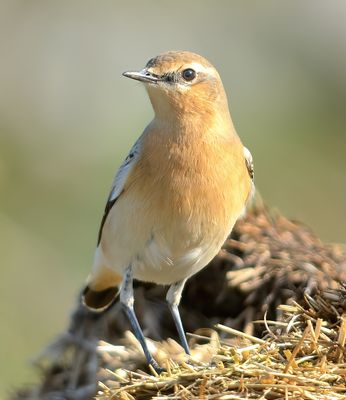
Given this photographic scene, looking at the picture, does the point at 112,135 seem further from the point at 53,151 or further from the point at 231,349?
the point at 231,349

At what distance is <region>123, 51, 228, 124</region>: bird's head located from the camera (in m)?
5.90

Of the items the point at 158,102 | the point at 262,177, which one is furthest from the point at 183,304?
the point at 262,177

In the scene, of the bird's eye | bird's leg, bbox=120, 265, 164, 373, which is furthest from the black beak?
bird's leg, bbox=120, 265, 164, 373

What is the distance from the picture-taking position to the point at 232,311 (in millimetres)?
6559

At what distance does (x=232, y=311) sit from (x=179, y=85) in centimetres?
158

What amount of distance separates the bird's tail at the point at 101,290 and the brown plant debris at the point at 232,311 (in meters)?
0.08

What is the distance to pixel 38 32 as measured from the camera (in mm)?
16281

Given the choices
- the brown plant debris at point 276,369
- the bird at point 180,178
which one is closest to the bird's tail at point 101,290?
the bird at point 180,178

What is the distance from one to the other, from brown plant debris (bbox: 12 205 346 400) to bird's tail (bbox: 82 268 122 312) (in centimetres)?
8

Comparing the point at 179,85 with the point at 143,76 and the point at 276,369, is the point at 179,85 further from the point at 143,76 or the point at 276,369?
the point at 276,369

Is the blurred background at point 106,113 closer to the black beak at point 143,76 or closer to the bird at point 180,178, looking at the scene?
the bird at point 180,178

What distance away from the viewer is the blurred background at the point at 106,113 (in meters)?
11.3

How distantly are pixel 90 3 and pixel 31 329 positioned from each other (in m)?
7.84

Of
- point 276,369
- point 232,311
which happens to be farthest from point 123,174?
point 276,369
